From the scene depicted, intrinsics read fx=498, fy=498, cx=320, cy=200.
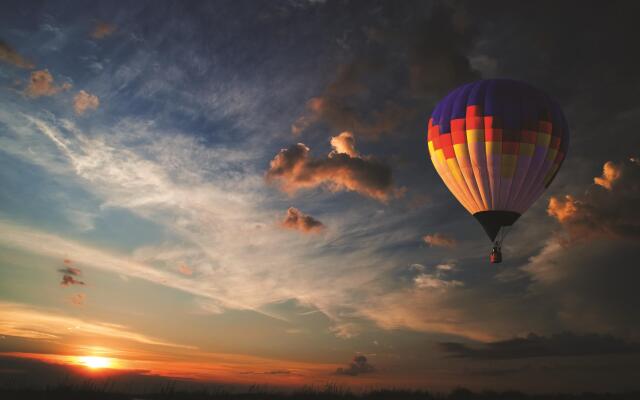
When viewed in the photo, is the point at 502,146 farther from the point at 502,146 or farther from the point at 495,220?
the point at 495,220

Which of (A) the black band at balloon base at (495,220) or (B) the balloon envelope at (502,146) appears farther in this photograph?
(A) the black band at balloon base at (495,220)

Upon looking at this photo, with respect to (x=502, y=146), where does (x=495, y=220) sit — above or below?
below

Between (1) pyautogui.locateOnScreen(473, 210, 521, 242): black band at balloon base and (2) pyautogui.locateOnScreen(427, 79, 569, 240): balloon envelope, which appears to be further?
(1) pyautogui.locateOnScreen(473, 210, 521, 242): black band at balloon base

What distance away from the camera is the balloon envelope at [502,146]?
150 ft

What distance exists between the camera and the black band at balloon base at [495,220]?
152 feet

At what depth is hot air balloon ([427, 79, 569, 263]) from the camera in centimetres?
4584

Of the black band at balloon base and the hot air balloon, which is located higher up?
the hot air balloon

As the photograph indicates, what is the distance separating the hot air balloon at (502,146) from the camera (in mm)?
45844

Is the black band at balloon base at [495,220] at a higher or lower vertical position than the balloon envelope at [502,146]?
lower

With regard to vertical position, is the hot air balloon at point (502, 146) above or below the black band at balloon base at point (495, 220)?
above

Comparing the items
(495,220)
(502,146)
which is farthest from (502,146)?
(495,220)

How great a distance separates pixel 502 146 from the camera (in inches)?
1806

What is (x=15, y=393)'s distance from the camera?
20312mm

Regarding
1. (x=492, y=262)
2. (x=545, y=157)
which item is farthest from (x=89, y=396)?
(x=545, y=157)
